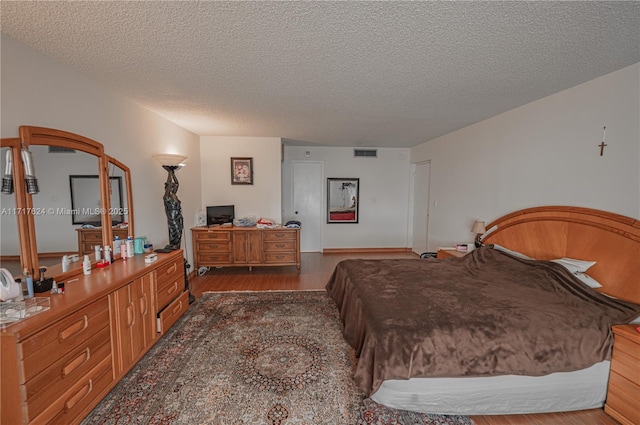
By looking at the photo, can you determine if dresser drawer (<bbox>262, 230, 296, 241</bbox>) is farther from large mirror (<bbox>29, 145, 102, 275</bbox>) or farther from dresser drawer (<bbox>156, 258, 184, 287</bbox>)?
large mirror (<bbox>29, 145, 102, 275</bbox>)

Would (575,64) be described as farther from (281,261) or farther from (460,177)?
(281,261)

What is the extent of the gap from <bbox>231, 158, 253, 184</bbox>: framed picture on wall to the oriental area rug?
2496 mm

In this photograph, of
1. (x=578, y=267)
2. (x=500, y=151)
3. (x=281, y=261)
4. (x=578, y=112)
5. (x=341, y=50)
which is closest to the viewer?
(x=341, y=50)

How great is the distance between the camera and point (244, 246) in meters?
4.23

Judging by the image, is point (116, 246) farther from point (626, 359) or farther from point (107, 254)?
point (626, 359)

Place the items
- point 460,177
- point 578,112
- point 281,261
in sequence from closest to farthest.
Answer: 1. point 578,112
2. point 460,177
3. point 281,261

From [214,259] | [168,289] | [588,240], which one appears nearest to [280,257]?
[214,259]

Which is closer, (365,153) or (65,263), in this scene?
(65,263)

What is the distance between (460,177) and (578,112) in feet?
5.60

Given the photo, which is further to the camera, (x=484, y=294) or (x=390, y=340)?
(x=484, y=294)

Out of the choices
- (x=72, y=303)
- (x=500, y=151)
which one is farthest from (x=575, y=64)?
(x=72, y=303)

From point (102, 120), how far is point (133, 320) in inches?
71.7

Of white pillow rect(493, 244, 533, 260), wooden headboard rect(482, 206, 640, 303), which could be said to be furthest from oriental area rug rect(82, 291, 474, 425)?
white pillow rect(493, 244, 533, 260)

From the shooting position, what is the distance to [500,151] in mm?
3236
